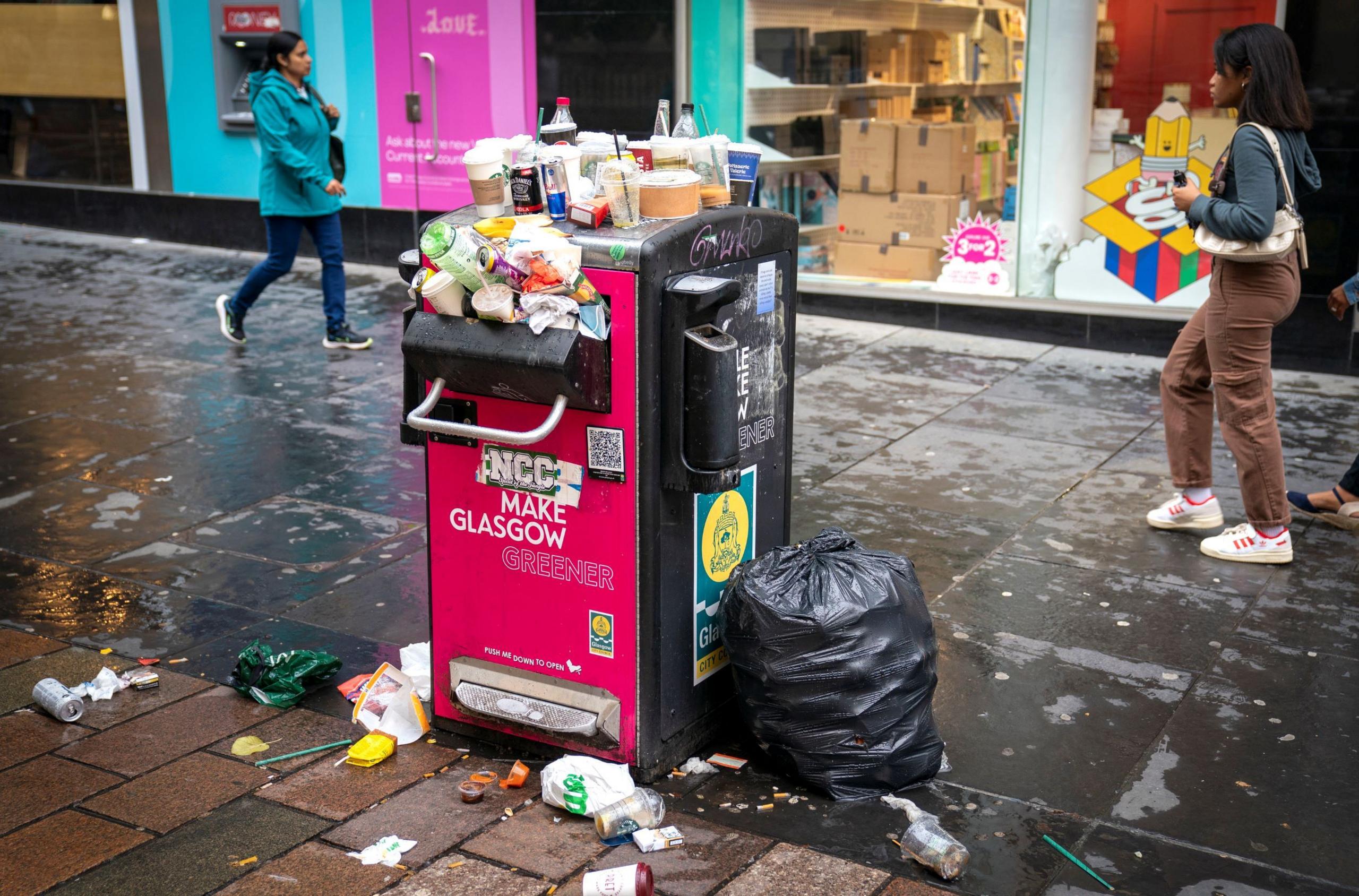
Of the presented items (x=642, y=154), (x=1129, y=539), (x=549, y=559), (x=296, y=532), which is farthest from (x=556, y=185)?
(x=1129, y=539)

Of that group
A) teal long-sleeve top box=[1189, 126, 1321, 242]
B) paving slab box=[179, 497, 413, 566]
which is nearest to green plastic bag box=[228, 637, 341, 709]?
paving slab box=[179, 497, 413, 566]

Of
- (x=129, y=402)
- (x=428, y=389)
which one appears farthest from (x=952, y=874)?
(x=129, y=402)

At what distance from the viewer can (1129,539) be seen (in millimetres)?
5320

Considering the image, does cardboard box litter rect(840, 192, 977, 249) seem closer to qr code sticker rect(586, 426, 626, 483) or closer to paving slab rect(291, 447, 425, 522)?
paving slab rect(291, 447, 425, 522)

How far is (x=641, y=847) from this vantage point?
3207 millimetres

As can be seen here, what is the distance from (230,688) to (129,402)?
145 inches

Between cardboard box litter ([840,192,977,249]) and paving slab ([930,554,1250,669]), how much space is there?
460cm

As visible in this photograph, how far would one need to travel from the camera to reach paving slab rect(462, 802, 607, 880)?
3158mm

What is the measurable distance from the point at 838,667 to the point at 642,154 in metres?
1.46

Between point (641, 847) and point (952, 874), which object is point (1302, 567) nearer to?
point (952, 874)

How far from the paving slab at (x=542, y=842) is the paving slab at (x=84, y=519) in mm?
2622

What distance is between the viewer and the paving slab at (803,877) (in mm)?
3039

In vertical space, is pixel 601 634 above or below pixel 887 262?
below

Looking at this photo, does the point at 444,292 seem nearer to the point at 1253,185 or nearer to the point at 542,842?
the point at 542,842
